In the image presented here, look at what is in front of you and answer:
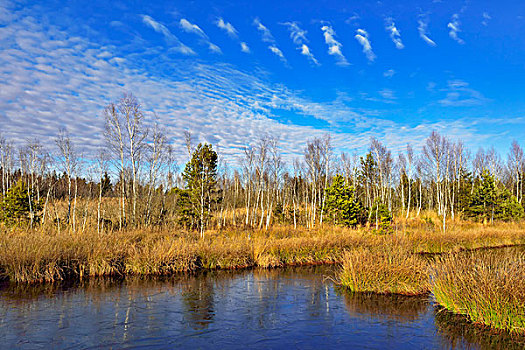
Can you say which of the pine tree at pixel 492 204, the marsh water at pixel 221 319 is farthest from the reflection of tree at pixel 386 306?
the pine tree at pixel 492 204

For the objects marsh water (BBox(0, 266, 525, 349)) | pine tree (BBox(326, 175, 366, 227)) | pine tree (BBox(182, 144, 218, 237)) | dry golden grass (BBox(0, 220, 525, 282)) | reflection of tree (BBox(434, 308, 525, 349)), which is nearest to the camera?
reflection of tree (BBox(434, 308, 525, 349))

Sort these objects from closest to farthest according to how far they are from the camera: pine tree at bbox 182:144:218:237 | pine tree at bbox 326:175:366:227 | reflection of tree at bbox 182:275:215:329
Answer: reflection of tree at bbox 182:275:215:329 → pine tree at bbox 182:144:218:237 → pine tree at bbox 326:175:366:227

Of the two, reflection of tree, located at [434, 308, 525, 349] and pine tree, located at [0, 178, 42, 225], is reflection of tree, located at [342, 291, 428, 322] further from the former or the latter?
pine tree, located at [0, 178, 42, 225]

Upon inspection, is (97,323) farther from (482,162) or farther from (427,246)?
(482,162)

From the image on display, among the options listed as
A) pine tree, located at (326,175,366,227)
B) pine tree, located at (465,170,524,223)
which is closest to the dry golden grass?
pine tree, located at (326,175,366,227)

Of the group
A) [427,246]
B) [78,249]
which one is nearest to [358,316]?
[78,249]

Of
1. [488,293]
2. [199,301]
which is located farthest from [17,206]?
[488,293]

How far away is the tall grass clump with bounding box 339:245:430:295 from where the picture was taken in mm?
12156

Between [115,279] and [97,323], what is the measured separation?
20.5ft

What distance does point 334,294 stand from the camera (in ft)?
42.0

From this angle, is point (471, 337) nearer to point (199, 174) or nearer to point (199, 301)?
point (199, 301)

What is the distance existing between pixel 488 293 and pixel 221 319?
23.5ft

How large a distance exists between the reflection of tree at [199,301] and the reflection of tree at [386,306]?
4.56 m

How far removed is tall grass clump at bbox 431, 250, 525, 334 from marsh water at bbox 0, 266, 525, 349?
0.35m
